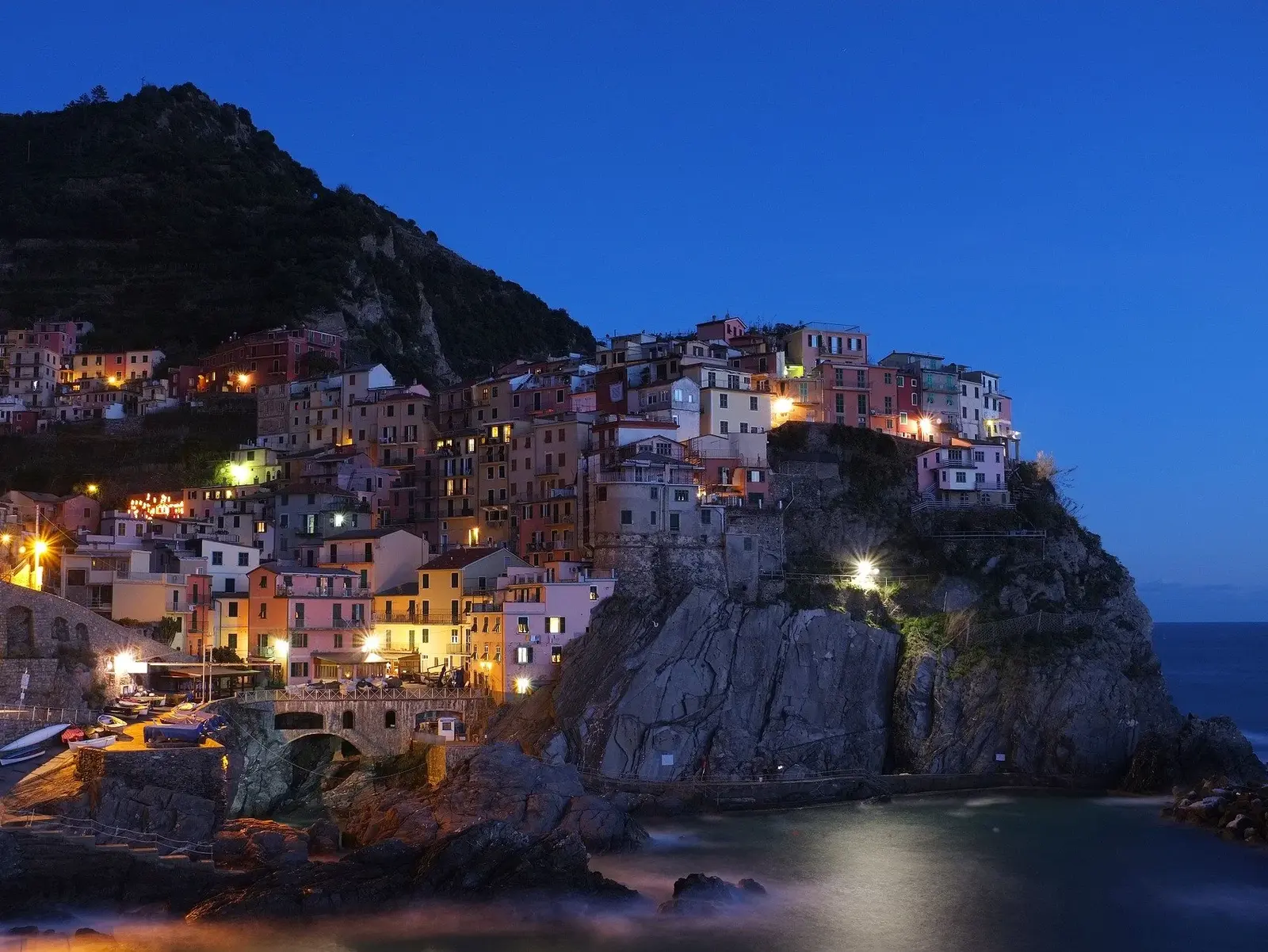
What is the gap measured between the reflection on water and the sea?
2.8 inches

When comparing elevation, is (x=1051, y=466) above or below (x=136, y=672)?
above

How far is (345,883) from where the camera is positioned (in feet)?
125

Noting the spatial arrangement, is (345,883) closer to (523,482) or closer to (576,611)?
(576,611)

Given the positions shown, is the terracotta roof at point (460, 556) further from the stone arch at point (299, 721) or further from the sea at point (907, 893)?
the sea at point (907, 893)

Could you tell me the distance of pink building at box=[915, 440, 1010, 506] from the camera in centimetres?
6988

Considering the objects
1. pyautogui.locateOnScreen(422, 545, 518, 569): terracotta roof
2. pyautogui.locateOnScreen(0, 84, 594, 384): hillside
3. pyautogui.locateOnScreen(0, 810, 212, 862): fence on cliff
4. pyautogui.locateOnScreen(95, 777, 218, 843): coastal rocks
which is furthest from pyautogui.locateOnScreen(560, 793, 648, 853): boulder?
pyautogui.locateOnScreen(0, 84, 594, 384): hillside

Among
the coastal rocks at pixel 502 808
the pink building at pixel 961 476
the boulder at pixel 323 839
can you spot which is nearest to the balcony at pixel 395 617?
the coastal rocks at pixel 502 808

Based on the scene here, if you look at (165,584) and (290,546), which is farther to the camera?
(290,546)

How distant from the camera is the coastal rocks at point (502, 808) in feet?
146

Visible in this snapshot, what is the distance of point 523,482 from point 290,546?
499 inches

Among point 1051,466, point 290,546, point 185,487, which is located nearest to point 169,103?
point 185,487

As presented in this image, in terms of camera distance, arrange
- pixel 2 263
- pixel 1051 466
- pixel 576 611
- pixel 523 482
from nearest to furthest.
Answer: pixel 576 611 → pixel 523 482 → pixel 1051 466 → pixel 2 263

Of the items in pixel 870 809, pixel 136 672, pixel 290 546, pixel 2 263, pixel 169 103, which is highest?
pixel 169 103

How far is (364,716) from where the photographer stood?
177 ft
